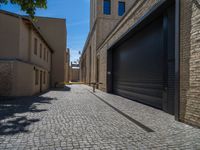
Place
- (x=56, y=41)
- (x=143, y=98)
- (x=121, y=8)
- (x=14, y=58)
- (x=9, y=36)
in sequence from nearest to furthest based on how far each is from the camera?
1. (x=143, y=98)
2. (x=14, y=58)
3. (x=9, y=36)
4. (x=56, y=41)
5. (x=121, y=8)

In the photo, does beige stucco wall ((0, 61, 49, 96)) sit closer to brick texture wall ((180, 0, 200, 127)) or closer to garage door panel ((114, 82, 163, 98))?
garage door panel ((114, 82, 163, 98))

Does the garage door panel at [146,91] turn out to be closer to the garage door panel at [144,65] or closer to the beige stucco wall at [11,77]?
the garage door panel at [144,65]

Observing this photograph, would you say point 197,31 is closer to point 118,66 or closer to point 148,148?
point 148,148

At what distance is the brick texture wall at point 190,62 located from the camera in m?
5.05

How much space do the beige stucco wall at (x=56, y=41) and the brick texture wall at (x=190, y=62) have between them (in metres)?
23.4

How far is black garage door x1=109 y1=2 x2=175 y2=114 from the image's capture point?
7121 mm

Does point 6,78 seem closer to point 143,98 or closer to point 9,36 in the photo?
point 9,36

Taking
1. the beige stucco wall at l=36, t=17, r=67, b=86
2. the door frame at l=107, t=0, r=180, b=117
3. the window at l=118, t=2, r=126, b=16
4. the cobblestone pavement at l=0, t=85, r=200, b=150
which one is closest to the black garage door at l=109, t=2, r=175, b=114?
the door frame at l=107, t=0, r=180, b=117

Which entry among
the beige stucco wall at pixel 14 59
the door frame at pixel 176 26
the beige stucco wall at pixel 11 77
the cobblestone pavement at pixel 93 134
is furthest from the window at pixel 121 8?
the cobblestone pavement at pixel 93 134

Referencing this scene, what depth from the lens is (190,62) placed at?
17.5ft

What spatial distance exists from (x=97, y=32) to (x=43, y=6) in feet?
64.0

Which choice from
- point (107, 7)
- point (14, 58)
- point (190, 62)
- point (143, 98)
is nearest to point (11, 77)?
point (14, 58)

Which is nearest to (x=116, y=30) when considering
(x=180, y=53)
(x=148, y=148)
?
(x=180, y=53)

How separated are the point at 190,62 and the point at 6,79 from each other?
1102cm
